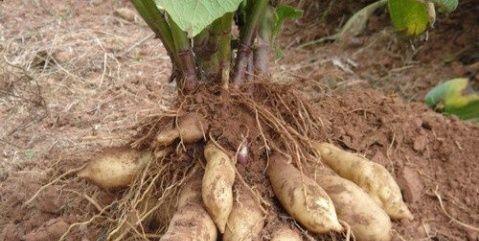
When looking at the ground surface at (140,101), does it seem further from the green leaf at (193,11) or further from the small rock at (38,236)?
the green leaf at (193,11)

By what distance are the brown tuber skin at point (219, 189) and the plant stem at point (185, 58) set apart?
0.64 feet

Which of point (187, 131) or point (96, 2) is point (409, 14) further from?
point (96, 2)

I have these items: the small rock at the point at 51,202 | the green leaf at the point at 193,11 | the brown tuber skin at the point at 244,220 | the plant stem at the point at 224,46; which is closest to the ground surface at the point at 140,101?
the small rock at the point at 51,202

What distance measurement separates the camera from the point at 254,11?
1.49 metres

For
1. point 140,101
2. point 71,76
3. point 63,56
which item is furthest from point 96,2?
point 140,101

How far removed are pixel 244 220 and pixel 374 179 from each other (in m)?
0.35

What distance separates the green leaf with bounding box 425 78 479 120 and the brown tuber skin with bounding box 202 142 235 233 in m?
1.06

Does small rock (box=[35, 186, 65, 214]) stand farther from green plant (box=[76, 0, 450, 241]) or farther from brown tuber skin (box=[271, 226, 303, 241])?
brown tuber skin (box=[271, 226, 303, 241])

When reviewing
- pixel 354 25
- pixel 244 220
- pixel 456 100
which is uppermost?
pixel 244 220

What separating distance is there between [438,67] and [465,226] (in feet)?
4.57

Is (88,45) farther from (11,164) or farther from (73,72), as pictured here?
(11,164)

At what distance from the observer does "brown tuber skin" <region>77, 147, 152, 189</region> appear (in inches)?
60.6

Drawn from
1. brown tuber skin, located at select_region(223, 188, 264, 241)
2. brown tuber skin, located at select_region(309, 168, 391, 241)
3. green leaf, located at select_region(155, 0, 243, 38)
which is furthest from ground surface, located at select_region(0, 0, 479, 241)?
green leaf, located at select_region(155, 0, 243, 38)

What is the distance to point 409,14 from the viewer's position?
5.94 ft
